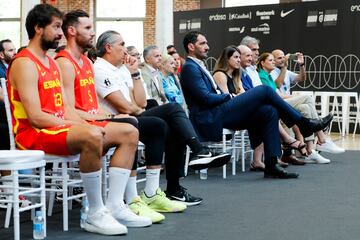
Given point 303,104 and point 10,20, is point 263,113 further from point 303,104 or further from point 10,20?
point 10,20

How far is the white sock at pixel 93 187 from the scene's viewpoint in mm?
3586

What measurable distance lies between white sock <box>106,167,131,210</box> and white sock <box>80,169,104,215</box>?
16 cm

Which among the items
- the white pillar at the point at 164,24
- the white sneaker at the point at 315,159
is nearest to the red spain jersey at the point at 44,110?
the white sneaker at the point at 315,159

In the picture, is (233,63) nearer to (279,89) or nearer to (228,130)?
(228,130)

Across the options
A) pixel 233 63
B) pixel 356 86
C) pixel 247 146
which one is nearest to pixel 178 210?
pixel 233 63

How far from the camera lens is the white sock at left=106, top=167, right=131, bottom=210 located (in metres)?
3.77

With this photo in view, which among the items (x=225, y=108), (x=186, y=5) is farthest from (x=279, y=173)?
(x=186, y=5)

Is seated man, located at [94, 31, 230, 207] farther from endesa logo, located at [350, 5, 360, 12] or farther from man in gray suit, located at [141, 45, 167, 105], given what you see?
endesa logo, located at [350, 5, 360, 12]

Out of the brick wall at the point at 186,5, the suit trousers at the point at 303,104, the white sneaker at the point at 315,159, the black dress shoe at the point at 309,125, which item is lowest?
the white sneaker at the point at 315,159

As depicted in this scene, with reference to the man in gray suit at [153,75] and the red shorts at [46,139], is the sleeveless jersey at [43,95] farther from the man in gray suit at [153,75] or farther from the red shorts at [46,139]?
the man in gray suit at [153,75]

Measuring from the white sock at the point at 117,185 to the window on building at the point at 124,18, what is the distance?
46.2 feet

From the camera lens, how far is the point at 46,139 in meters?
3.56

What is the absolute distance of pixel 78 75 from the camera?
4.00 meters

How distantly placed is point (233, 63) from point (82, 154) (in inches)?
118
